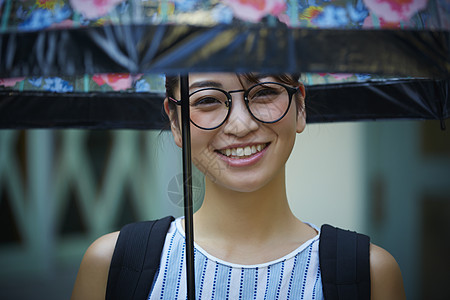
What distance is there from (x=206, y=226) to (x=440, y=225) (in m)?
2.96

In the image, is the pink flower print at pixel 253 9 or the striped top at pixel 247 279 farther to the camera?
the striped top at pixel 247 279

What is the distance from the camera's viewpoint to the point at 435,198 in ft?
12.4

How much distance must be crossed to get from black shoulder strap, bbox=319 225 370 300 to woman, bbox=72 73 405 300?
1.3 inches

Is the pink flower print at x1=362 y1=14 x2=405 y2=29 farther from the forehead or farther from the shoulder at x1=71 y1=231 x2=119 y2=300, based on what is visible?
the shoulder at x1=71 y1=231 x2=119 y2=300

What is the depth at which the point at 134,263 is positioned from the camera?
1.29m

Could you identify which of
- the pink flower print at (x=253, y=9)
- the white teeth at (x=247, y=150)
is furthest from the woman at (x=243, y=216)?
the pink flower print at (x=253, y=9)

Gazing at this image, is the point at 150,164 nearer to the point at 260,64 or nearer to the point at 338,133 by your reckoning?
the point at 338,133

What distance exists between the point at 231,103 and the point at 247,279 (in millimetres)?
465

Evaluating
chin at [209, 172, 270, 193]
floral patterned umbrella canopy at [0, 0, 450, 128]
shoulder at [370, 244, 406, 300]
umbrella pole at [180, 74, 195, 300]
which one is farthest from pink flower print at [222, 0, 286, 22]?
shoulder at [370, 244, 406, 300]

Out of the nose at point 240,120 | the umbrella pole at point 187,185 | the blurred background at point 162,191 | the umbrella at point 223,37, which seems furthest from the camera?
the blurred background at point 162,191

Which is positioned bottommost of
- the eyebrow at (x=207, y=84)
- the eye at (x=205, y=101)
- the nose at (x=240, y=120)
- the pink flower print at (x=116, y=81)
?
the nose at (x=240, y=120)

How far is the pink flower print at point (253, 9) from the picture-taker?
722 millimetres

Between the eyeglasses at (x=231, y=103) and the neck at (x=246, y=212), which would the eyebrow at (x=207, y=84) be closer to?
the eyeglasses at (x=231, y=103)

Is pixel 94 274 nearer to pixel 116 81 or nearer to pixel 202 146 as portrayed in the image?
pixel 202 146
